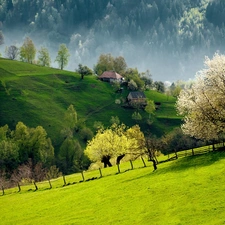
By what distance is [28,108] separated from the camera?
17562 cm

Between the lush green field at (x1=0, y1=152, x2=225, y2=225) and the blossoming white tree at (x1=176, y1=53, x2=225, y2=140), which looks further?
the blossoming white tree at (x1=176, y1=53, x2=225, y2=140)

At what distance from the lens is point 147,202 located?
32625 millimetres

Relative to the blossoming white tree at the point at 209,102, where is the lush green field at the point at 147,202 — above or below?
below

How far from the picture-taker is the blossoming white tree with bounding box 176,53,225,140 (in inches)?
1934

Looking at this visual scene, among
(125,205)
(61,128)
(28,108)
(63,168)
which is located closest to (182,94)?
(125,205)

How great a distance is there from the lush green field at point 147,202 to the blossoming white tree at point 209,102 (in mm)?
6348

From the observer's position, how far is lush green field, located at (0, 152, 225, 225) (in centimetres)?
2789

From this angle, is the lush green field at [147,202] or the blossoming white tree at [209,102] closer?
the lush green field at [147,202]

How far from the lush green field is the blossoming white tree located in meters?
6.35

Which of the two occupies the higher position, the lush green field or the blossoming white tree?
the blossoming white tree

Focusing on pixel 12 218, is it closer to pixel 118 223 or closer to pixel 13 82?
pixel 118 223

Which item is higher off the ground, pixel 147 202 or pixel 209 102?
pixel 209 102

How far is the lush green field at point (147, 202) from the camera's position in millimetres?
27891

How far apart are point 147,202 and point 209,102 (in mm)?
22139
